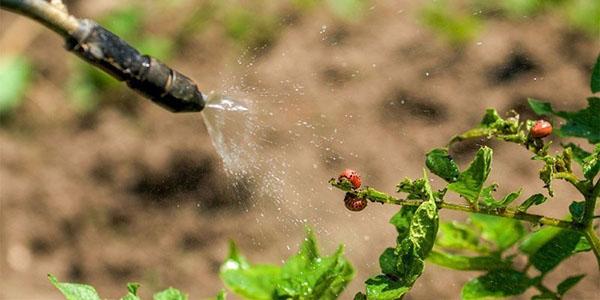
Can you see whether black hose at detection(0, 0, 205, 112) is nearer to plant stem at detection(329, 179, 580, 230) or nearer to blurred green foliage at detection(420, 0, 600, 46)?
plant stem at detection(329, 179, 580, 230)

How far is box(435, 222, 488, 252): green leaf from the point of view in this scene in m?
1.70

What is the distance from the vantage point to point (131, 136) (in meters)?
4.58

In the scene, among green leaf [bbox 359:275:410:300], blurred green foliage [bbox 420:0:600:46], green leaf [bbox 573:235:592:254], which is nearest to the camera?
green leaf [bbox 359:275:410:300]

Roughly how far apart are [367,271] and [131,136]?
5.27ft

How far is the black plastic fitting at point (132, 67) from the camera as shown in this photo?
5.00 ft

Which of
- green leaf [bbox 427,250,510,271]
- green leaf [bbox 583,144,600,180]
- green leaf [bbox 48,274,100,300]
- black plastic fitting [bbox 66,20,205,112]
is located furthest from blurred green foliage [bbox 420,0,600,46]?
green leaf [bbox 48,274,100,300]

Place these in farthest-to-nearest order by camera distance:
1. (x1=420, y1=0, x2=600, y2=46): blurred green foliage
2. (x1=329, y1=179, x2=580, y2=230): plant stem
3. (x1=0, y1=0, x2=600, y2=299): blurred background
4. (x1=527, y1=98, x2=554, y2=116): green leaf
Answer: (x1=420, y1=0, x2=600, y2=46): blurred green foliage < (x1=0, y1=0, x2=600, y2=299): blurred background < (x1=527, y1=98, x2=554, y2=116): green leaf < (x1=329, y1=179, x2=580, y2=230): plant stem

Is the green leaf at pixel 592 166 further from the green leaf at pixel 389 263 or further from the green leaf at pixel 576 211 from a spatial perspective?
the green leaf at pixel 389 263

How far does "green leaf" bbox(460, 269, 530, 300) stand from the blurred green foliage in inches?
112

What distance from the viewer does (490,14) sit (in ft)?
14.2

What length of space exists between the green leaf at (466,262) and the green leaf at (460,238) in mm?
129

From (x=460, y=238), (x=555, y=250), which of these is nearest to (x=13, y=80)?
(x=460, y=238)

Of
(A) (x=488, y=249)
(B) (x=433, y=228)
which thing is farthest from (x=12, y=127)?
(B) (x=433, y=228)

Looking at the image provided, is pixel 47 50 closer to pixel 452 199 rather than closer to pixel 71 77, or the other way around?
pixel 71 77
